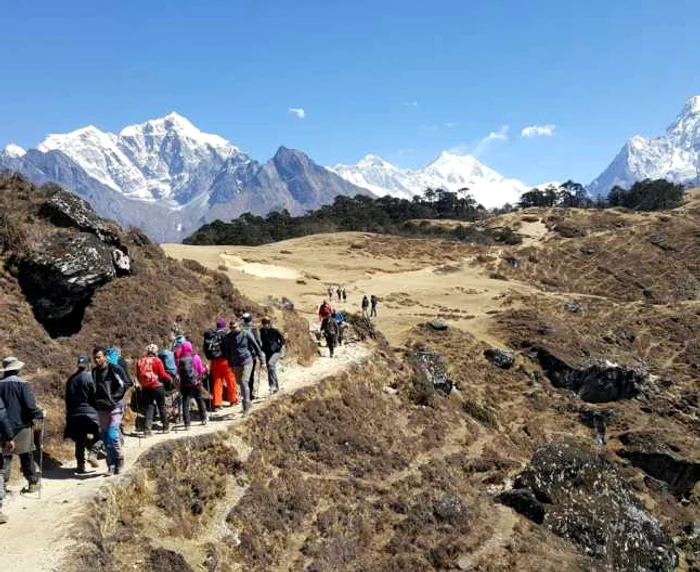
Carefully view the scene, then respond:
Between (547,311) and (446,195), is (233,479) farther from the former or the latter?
(446,195)

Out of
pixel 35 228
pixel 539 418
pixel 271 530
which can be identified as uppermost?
pixel 35 228

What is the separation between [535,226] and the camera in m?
106

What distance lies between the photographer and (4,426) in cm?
930

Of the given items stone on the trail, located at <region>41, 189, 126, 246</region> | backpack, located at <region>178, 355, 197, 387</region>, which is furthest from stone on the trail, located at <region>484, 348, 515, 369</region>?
backpack, located at <region>178, 355, 197, 387</region>

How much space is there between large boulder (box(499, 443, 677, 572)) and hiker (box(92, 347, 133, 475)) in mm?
11975

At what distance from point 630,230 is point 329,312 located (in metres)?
83.1

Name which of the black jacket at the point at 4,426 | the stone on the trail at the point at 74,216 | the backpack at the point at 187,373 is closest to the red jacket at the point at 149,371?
the backpack at the point at 187,373

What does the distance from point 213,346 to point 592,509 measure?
12.0 metres

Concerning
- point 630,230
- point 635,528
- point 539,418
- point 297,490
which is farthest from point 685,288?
point 297,490

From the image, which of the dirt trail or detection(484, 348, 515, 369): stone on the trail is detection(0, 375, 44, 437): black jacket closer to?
the dirt trail

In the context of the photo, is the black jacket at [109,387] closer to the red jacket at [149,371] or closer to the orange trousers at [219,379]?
the red jacket at [149,371]

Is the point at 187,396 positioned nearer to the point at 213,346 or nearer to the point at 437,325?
the point at 213,346

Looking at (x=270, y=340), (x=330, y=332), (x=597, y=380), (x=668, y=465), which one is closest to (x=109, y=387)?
(x=270, y=340)

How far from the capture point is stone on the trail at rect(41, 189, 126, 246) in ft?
61.5
